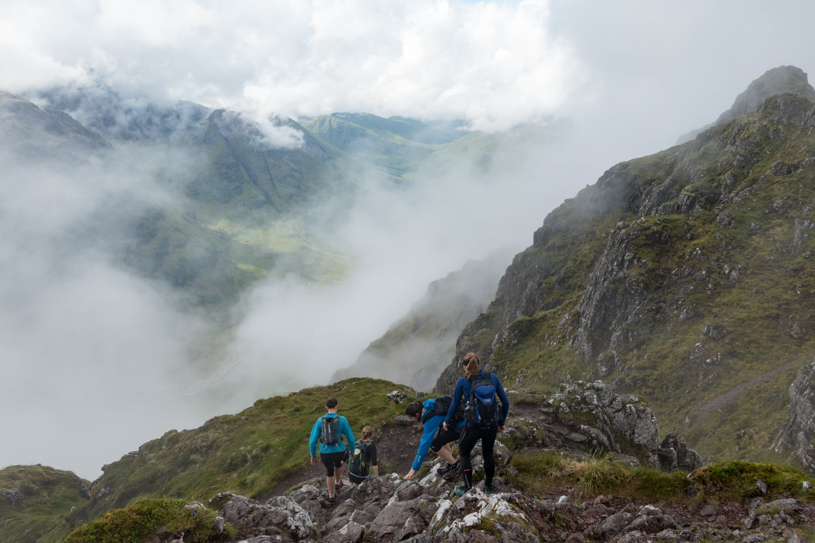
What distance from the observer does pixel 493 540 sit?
9.26 metres

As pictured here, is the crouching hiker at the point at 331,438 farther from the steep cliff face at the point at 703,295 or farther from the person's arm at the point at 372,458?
the steep cliff face at the point at 703,295

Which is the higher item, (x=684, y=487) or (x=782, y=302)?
(x=684, y=487)

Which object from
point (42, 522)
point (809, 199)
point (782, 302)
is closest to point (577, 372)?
point (782, 302)

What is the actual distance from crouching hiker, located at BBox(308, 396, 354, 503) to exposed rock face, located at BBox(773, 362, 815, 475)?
1434 inches

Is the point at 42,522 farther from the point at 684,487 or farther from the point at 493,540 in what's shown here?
the point at 684,487

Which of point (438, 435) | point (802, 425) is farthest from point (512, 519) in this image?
point (802, 425)

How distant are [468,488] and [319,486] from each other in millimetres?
10273

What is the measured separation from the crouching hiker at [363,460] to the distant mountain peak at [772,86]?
171167 mm

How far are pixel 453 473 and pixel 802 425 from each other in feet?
120

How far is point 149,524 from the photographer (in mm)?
11094

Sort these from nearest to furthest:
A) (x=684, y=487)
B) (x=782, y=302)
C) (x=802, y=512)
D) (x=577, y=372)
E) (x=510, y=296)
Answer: (x=802, y=512) → (x=684, y=487) → (x=782, y=302) → (x=577, y=372) → (x=510, y=296)

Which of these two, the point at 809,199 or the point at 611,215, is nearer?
the point at 809,199

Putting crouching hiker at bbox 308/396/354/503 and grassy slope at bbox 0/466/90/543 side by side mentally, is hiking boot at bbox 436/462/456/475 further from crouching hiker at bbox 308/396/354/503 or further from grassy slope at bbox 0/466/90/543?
grassy slope at bbox 0/466/90/543

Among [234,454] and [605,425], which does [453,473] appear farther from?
[234,454]
